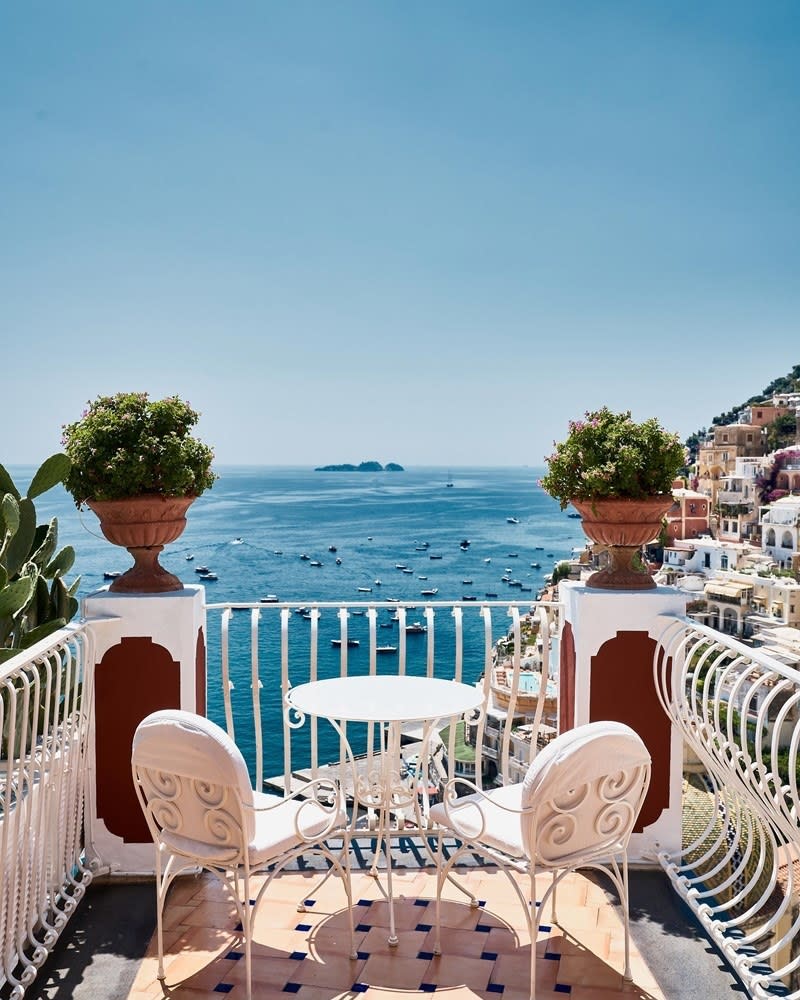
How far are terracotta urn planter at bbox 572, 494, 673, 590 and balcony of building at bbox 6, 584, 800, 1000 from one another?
94 mm

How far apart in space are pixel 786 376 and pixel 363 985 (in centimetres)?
6718

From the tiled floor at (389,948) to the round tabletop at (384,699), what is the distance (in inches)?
32.2

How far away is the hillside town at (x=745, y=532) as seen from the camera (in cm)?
3438

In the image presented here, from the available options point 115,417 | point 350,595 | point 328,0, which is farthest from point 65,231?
point 115,417

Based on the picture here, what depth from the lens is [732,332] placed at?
49.7 metres

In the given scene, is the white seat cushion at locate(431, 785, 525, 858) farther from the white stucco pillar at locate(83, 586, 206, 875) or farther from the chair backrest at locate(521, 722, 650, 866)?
the white stucco pillar at locate(83, 586, 206, 875)

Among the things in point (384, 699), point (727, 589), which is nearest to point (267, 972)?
point (384, 699)

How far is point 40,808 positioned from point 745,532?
47.9 m

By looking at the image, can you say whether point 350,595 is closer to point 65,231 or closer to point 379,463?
point 65,231

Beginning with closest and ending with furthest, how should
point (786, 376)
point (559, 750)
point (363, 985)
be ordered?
1. point (559, 750)
2. point (363, 985)
3. point (786, 376)

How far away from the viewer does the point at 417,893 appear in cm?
325

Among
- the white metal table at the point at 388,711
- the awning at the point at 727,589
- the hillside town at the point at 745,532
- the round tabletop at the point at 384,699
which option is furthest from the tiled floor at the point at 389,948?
the awning at the point at 727,589

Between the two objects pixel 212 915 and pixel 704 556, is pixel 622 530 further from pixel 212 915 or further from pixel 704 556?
pixel 704 556

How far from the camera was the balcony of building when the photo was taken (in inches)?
103
